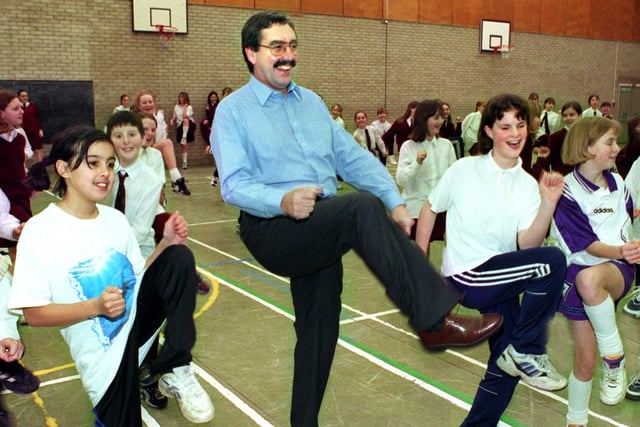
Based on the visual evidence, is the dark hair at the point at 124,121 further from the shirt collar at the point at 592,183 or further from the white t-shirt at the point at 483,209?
the shirt collar at the point at 592,183

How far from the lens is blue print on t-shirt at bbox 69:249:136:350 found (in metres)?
2.52

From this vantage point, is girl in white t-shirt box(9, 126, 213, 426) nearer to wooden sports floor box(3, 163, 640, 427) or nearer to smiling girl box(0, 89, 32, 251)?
wooden sports floor box(3, 163, 640, 427)

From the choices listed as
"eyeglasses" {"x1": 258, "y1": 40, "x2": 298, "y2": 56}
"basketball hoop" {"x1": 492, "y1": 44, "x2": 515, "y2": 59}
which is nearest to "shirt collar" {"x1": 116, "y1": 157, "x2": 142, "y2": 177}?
"eyeglasses" {"x1": 258, "y1": 40, "x2": 298, "y2": 56}

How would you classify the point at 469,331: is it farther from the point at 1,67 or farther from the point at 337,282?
the point at 1,67

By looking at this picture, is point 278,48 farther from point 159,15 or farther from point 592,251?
point 159,15

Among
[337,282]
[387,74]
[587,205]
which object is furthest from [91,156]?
[387,74]

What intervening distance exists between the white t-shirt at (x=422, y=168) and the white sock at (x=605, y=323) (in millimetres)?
2530

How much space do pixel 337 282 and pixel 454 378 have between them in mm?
1747

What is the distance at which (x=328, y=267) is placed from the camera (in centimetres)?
283

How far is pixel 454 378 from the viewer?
4.20 metres

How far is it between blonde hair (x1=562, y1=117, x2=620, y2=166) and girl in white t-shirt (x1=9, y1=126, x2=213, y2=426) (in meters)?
2.09

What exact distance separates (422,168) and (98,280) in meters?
3.68

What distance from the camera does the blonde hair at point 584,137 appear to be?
3.29m

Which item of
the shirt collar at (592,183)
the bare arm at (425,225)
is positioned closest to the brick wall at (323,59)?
the bare arm at (425,225)
